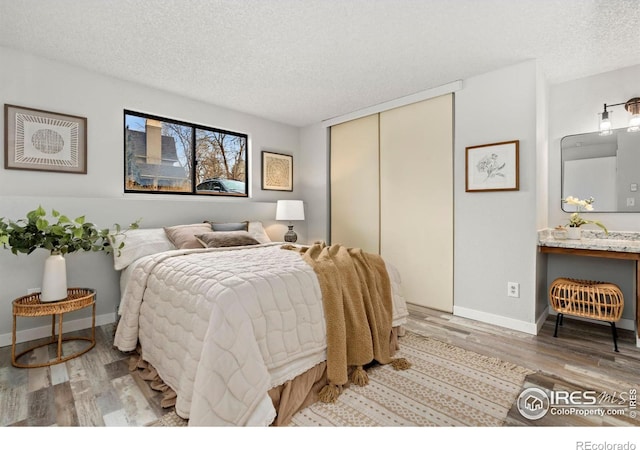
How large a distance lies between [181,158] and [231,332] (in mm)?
2810

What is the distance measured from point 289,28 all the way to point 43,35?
1843 mm

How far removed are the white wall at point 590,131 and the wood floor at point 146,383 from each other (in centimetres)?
49

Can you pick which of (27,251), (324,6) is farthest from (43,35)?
(324,6)

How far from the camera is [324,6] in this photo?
78.2 inches

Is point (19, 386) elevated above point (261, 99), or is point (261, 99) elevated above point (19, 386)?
point (261, 99)

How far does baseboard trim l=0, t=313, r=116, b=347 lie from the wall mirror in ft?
15.3

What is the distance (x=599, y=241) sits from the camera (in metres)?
2.71

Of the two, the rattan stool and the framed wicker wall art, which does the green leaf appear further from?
the rattan stool

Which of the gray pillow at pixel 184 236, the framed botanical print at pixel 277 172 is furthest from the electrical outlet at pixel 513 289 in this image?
the framed botanical print at pixel 277 172

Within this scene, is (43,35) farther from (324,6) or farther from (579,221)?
(579,221)

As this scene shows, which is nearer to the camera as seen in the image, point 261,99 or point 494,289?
point 494,289

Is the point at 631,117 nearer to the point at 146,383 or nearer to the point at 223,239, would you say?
the point at 223,239

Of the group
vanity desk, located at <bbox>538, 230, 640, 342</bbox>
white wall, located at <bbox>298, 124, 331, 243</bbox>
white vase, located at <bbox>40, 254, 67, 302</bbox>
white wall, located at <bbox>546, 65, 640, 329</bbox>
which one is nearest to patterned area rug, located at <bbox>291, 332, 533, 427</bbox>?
vanity desk, located at <bbox>538, 230, 640, 342</bbox>

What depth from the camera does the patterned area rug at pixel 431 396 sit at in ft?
5.06
